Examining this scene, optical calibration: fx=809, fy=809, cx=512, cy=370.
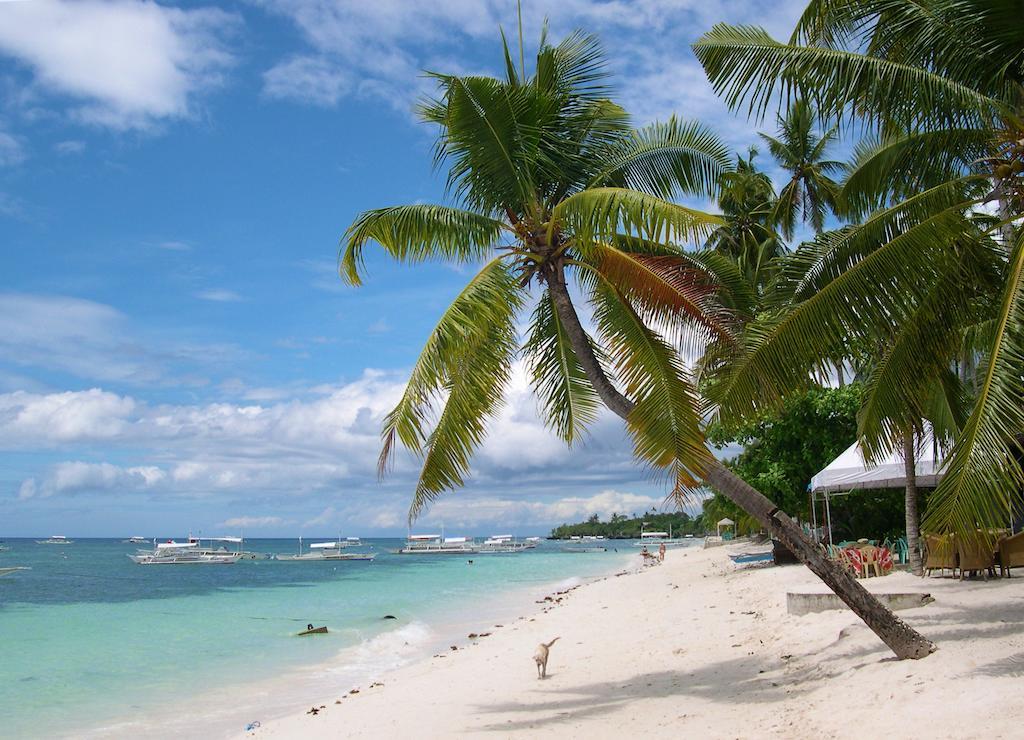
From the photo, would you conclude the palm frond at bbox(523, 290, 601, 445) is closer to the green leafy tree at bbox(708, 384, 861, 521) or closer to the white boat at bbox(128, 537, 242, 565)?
the green leafy tree at bbox(708, 384, 861, 521)

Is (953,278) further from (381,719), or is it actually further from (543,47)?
(381,719)

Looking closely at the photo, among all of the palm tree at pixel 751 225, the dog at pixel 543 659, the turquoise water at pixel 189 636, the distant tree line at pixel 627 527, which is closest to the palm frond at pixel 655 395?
the dog at pixel 543 659

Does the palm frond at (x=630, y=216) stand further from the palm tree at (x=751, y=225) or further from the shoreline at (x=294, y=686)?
the palm tree at (x=751, y=225)

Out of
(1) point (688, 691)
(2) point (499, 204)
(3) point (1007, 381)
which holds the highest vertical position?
(2) point (499, 204)

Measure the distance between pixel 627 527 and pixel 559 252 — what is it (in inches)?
6475

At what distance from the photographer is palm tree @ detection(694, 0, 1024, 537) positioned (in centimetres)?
639

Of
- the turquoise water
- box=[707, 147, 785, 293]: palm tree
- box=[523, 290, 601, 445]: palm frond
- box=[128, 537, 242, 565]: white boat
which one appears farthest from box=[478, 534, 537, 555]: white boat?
box=[523, 290, 601, 445]: palm frond

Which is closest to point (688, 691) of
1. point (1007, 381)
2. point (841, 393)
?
point (1007, 381)

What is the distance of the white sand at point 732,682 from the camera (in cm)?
587

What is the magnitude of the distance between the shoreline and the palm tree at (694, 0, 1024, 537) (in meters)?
9.45

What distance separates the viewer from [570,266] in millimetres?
8062

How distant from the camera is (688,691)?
8305 millimetres

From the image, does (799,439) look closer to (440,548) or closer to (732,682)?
(732,682)

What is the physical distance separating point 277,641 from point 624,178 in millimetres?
17312
